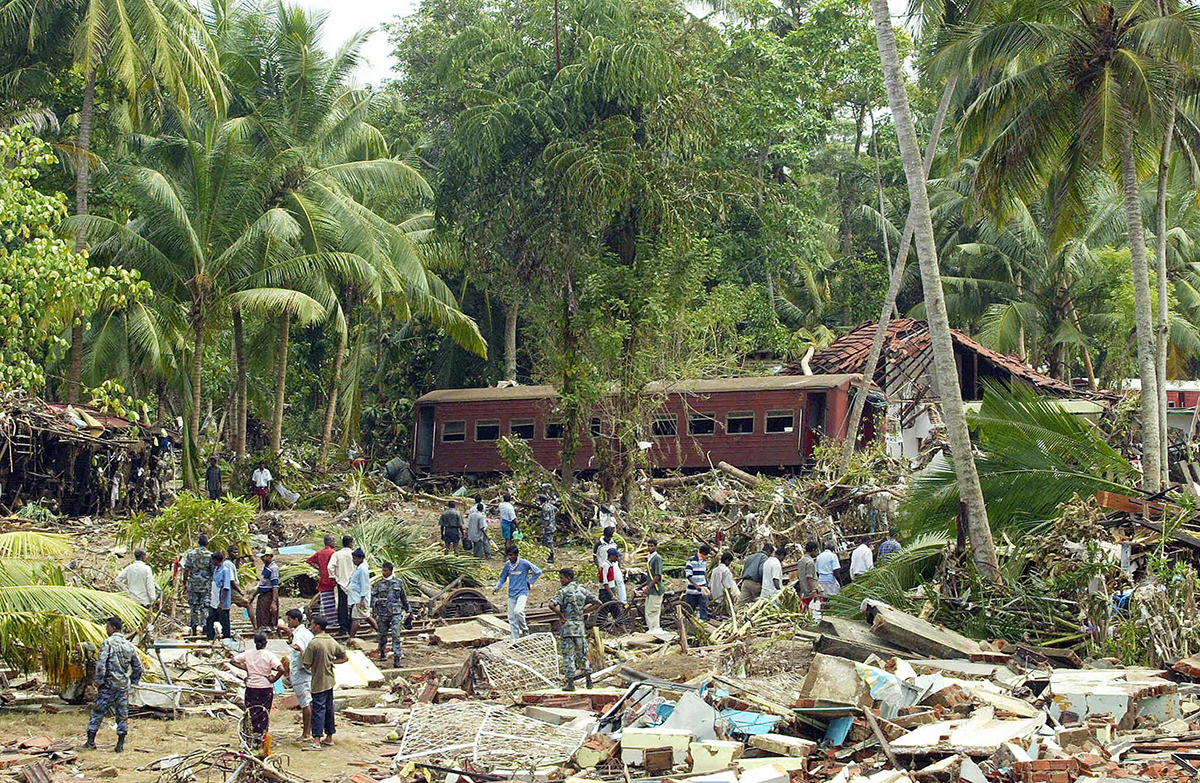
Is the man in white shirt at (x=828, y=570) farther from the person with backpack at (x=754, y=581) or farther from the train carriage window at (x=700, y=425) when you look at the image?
the train carriage window at (x=700, y=425)

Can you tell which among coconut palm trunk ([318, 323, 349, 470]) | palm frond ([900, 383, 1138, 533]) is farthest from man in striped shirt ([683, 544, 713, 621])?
coconut palm trunk ([318, 323, 349, 470])

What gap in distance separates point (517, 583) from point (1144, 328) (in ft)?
31.9

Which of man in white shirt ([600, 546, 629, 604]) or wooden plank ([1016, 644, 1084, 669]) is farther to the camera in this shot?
man in white shirt ([600, 546, 629, 604])

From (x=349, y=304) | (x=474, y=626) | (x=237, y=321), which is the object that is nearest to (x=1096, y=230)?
(x=349, y=304)

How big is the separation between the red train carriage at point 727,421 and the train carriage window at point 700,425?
24 millimetres

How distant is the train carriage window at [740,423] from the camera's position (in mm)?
30328

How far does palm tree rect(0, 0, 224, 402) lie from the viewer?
2373 cm

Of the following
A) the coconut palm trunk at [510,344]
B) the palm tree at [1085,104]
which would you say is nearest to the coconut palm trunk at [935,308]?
the palm tree at [1085,104]

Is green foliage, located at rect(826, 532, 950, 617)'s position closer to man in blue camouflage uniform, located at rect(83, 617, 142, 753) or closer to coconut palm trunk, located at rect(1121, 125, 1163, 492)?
coconut palm trunk, located at rect(1121, 125, 1163, 492)

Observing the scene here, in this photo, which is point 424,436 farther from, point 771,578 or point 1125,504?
point 1125,504

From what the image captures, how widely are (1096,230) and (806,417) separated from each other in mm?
14563

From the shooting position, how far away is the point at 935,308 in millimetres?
16094

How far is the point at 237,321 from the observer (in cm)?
2961

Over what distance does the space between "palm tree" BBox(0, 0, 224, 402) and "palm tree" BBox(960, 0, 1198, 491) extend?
14899mm
